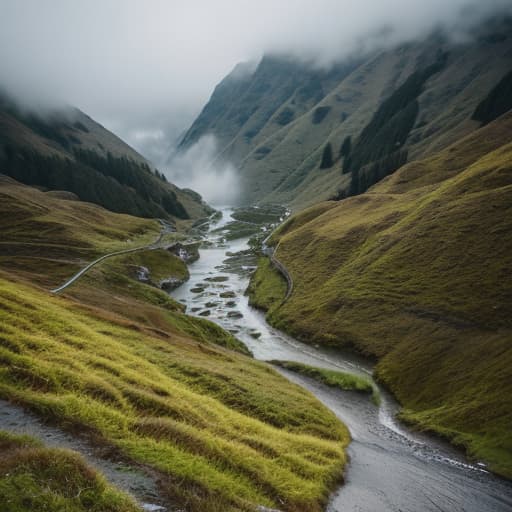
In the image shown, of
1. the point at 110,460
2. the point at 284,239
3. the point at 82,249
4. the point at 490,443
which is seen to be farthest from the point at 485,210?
the point at 82,249

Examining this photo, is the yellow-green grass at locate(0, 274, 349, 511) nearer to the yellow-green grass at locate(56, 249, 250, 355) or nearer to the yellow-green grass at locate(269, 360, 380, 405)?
the yellow-green grass at locate(56, 249, 250, 355)

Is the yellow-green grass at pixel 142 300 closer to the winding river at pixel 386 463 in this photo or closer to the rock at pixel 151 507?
the winding river at pixel 386 463

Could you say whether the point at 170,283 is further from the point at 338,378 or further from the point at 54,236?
the point at 338,378

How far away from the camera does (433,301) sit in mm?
64188

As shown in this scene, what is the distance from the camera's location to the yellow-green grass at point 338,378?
169 feet

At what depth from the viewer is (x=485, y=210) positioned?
250ft

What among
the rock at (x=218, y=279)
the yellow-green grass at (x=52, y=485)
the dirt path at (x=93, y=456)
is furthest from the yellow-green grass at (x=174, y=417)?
the rock at (x=218, y=279)

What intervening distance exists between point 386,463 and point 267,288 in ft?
238

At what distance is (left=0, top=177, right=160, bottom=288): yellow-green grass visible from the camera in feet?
280

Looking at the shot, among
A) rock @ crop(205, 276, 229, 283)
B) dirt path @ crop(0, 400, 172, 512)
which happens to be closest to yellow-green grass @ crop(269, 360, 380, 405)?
dirt path @ crop(0, 400, 172, 512)

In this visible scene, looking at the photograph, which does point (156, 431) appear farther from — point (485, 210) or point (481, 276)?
point (485, 210)

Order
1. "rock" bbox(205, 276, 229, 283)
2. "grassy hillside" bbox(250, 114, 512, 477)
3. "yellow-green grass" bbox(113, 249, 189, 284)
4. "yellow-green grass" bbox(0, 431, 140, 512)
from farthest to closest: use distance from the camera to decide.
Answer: "rock" bbox(205, 276, 229, 283) → "yellow-green grass" bbox(113, 249, 189, 284) → "grassy hillside" bbox(250, 114, 512, 477) → "yellow-green grass" bbox(0, 431, 140, 512)

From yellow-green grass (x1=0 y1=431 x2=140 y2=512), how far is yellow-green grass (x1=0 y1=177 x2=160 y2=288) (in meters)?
65.9

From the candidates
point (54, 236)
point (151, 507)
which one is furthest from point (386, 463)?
point (54, 236)
